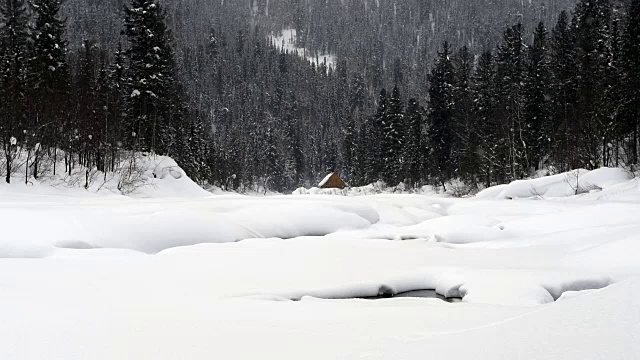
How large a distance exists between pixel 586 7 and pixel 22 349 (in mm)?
43391

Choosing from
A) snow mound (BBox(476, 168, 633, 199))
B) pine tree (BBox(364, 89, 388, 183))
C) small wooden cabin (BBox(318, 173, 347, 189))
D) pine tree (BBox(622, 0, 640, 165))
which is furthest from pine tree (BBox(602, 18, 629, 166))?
small wooden cabin (BBox(318, 173, 347, 189))

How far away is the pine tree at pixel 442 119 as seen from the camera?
42875 mm

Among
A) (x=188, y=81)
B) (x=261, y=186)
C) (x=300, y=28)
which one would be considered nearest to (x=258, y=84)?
(x=188, y=81)

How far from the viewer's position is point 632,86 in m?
24.0

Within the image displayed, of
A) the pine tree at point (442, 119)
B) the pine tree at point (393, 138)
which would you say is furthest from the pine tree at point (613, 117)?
the pine tree at point (393, 138)

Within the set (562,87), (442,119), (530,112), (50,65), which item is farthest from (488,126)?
(50,65)

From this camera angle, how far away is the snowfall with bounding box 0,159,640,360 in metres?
1.99

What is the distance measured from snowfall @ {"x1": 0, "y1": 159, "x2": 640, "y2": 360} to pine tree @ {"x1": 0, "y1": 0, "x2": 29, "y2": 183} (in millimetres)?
11103

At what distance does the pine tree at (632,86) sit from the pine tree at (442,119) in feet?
56.8

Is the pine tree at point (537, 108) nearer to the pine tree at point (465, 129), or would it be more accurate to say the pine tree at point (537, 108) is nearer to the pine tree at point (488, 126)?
the pine tree at point (488, 126)

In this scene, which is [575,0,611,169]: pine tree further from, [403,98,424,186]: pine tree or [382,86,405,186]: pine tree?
[382,86,405,186]: pine tree

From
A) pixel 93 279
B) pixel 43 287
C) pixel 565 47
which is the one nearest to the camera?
pixel 43 287

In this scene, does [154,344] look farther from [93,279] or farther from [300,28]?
[300,28]

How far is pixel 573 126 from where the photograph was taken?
2888cm
